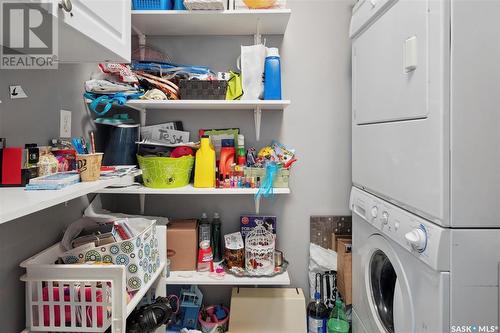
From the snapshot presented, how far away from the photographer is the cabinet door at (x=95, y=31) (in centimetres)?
82

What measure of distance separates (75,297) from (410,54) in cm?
140

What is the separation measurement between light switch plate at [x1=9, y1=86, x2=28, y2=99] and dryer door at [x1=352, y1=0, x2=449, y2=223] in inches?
54.2

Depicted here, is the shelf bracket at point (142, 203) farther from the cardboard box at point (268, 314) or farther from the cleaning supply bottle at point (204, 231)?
the cardboard box at point (268, 314)

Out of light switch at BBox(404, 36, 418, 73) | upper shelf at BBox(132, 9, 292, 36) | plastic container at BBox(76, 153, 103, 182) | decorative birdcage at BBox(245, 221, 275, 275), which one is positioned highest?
upper shelf at BBox(132, 9, 292, 36)

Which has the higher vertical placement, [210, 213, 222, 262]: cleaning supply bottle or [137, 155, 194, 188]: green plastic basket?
[137, 155, 194, 188]: green plastic basket

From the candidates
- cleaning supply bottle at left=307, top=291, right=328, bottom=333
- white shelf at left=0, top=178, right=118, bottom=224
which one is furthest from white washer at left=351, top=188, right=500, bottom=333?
white shelf at left=0, top=178, right=118, bottom=224

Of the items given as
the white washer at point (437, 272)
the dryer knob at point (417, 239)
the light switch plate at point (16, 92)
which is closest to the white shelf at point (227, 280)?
the white washer at point (437, 272)

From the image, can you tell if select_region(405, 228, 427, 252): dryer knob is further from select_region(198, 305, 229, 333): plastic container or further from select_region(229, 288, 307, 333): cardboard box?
select_region(198, 305, 229, 333): plastic container

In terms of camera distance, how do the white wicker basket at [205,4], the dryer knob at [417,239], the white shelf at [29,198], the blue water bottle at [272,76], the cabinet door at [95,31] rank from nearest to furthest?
the white shelf at [29,198], the cabinet door at [95,31], the dryer knob at [417,239], the white wicker basket at [205,4], the blue water bottle at [272,76]

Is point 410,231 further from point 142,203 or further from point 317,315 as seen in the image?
point 142,203

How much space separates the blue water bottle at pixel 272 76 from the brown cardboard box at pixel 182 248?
86 cm

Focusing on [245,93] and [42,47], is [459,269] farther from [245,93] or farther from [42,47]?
[42,47]

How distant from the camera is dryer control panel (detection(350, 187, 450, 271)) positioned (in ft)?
2.98

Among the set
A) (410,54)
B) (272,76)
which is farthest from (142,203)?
(410,54)
